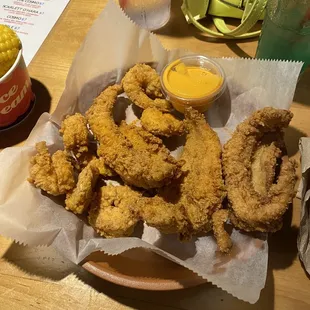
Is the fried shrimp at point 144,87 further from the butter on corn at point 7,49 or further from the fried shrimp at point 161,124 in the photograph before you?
the butter on corn at point 7,49

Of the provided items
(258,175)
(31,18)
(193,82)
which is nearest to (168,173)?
(258,175)

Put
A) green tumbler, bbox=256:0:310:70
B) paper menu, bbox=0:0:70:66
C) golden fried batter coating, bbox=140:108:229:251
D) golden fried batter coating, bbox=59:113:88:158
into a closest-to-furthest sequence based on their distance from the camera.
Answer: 1. golden fried batter coating, bbox=140:108:229:251
2. golden fried batter coating, bbox=59:113:88:158
3. green tumbler, bbox=256:0:310:70
4. paper menu, bbox=0:0:70:66

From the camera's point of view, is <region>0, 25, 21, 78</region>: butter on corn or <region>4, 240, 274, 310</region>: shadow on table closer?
<region>4, 240, 274, 310</region>: shadow on table

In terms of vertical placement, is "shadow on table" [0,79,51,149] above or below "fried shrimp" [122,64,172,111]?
below

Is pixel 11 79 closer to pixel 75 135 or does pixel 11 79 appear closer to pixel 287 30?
pixel 75 135

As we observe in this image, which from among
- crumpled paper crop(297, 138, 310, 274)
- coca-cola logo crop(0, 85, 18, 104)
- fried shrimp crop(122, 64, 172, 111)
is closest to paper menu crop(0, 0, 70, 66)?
coca-cola logo crop(0, 85, 18, 104)

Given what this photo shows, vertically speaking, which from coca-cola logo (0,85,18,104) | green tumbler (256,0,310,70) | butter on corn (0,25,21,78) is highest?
green tumbler (256,0,310,70)

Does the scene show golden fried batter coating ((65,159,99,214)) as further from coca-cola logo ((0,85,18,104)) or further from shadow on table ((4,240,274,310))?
coca-cola logo ((0,85,18,104))
